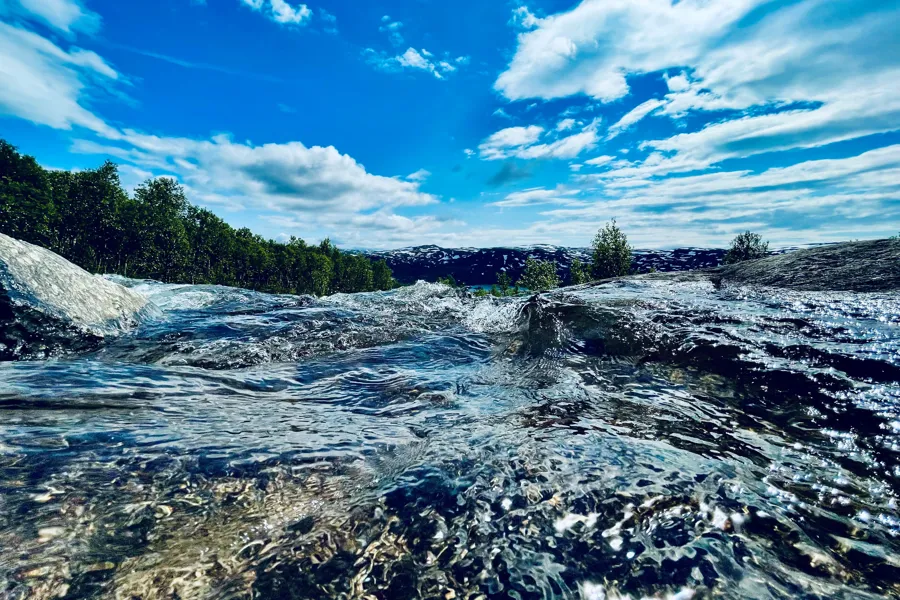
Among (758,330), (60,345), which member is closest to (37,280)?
(60,345)

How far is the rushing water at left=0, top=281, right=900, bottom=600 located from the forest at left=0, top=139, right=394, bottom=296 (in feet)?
208

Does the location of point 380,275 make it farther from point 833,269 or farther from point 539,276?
point 833,269

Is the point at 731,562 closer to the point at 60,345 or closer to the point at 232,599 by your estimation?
the point at 232,599

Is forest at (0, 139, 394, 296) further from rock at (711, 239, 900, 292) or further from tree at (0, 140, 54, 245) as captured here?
rock at (711, 239, 900, 292)

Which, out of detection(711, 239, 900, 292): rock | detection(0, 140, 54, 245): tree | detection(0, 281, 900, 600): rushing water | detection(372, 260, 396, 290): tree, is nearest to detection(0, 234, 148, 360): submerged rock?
detection(0, 281, 900, 600): rushing water

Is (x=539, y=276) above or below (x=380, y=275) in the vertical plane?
below

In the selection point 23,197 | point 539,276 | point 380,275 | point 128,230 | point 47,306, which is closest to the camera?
point 47,306

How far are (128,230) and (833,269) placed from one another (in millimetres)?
81963

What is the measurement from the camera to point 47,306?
7.77 metres

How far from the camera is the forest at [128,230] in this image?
4731 cm

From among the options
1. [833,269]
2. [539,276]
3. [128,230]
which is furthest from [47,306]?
[539,276]

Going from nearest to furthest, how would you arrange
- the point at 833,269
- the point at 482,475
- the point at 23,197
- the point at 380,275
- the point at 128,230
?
the point at 482,475 → the point at 833,269 → the point at 23,197 → the point at 128,230 → the point at 380,275

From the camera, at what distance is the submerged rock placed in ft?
23.9

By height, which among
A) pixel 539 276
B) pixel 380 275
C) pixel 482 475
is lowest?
pixel 482 475
